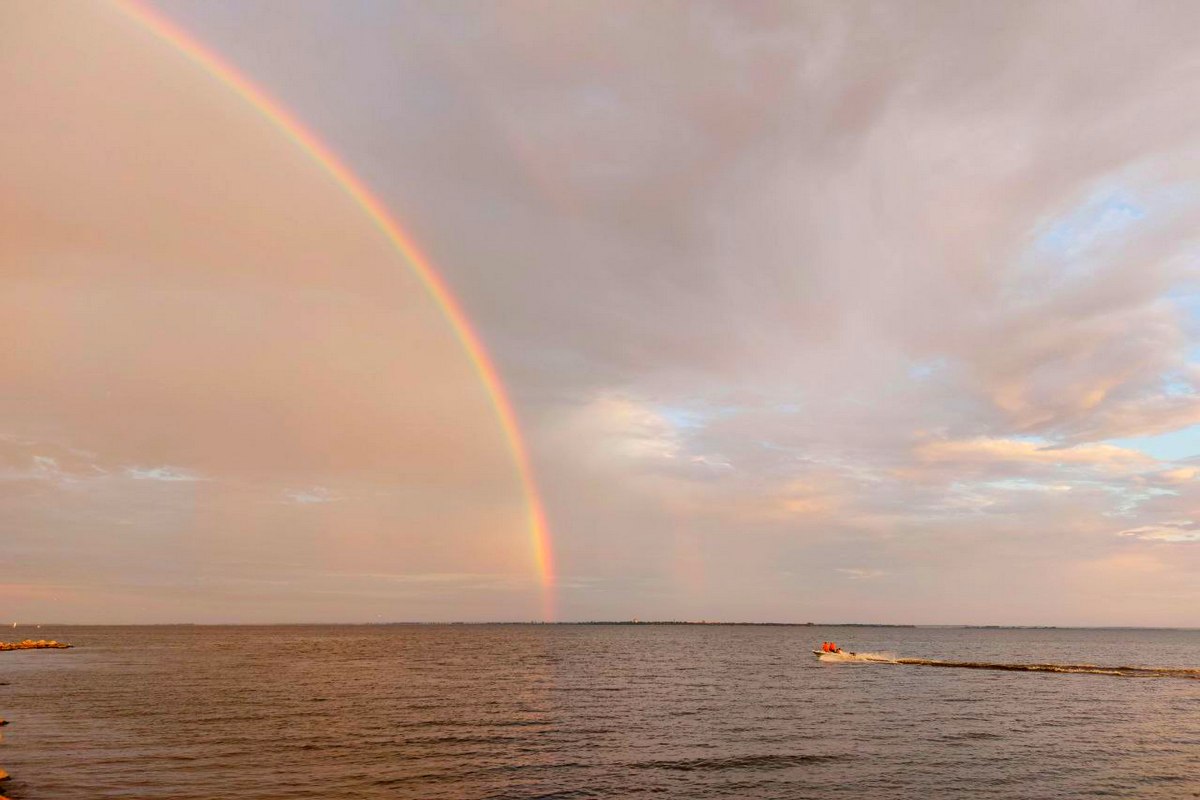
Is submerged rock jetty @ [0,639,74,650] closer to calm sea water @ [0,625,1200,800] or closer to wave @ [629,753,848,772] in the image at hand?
calm sea water @ [0,625,1200,800]

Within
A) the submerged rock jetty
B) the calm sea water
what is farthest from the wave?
the submerged rock jetty

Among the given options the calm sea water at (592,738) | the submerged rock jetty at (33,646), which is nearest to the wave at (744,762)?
the calm sea water at (592,738)

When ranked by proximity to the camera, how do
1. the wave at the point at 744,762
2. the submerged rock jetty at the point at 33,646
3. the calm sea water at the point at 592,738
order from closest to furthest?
the calm sea water at the point at 592,738 → the wave at the point at 744,762 → the submerged rock jetty at the point at 33,646

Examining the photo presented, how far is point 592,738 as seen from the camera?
138 ft

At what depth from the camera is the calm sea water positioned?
31.2 metres

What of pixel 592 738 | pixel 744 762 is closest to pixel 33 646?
pixel 592 738

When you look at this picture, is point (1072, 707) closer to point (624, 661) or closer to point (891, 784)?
point (891, 784)

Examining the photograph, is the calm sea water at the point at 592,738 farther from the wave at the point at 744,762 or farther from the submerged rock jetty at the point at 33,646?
the submerged rock jetty at the point at 33,646

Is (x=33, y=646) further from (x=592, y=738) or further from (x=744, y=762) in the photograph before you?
(x=744, y=762)

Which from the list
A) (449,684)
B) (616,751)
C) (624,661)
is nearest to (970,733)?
(616,751)

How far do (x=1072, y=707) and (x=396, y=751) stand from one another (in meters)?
50.2

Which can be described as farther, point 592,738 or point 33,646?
point 33,646

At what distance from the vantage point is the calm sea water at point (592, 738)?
31188 millimetres

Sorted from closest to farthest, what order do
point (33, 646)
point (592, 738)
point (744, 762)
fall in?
point (744, 762) < point (592, 738) < point (33, 646)
